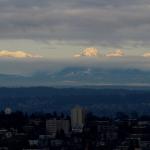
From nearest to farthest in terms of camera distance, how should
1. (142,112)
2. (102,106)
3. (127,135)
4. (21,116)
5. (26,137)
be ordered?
(26,137)
(127,135)
(21,116)
(142,112)
(102,106)

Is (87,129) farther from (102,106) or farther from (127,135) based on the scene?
(102,106)

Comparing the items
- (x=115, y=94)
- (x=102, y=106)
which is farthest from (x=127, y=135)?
(x=115, y=94)

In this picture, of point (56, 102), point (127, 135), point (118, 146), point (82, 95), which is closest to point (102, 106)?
point (56, 102)

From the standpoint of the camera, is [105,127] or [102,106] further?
[102,106]

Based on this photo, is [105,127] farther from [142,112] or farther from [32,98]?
[32,98]

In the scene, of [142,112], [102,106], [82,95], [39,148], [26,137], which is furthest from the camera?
[82,95]

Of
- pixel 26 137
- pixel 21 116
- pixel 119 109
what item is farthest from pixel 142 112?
pixel 26 137

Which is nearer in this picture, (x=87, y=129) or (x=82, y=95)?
(x=87, y=129)

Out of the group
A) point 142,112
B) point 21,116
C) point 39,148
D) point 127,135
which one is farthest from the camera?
point 142,112

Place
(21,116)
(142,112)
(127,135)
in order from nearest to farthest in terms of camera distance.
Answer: (127,135)
(21,116)
(142,112)
